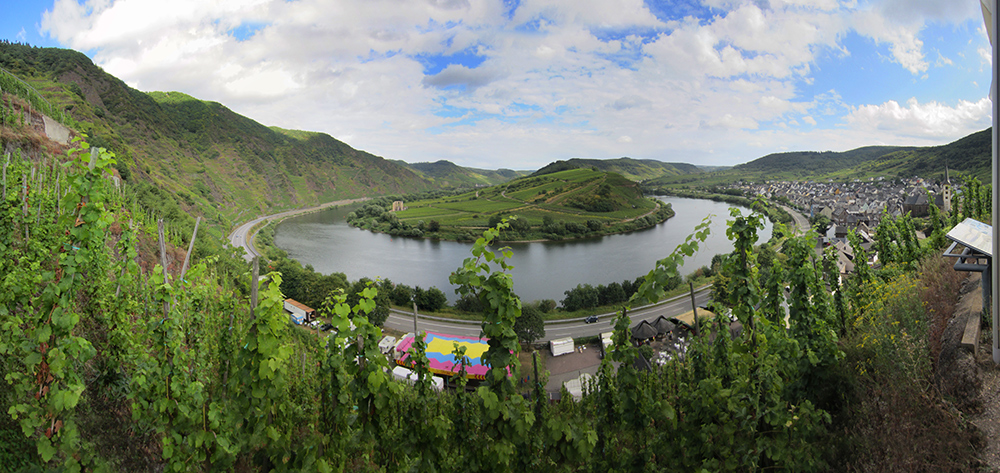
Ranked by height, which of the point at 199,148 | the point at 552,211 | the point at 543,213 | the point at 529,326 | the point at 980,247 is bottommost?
the point at 529,326

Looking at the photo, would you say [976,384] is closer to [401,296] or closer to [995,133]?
[995,133]

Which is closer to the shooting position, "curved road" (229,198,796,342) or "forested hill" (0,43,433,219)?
"curved road" (229,198,796,342)

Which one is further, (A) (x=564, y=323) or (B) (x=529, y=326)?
(A) (x=564, y=323)

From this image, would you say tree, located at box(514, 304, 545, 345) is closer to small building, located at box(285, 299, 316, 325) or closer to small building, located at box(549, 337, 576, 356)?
small building, located at box(549, 337, 576, 356)

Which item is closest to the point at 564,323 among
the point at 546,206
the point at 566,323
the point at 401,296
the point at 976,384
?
the point at 566,323

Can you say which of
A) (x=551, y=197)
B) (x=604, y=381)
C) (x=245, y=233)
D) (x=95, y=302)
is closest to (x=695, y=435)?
(x=604, y=381)

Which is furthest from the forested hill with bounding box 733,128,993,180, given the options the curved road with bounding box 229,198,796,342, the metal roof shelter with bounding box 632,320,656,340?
the metal roof shelter with bounding box 632,320,656,340
